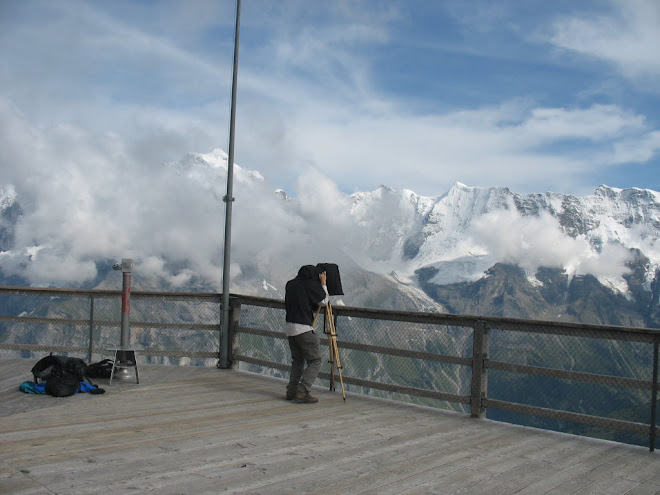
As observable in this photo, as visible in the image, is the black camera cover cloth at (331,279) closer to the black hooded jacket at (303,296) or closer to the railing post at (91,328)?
the black hooded jacket at (303,296)

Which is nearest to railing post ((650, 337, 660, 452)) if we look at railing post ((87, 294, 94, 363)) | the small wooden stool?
the small wooden stool

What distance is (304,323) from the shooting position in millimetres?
8273

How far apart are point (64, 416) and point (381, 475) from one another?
155 inches

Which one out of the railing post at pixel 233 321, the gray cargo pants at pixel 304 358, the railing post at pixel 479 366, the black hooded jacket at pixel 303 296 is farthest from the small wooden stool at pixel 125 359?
the railing post at pixel 479 366

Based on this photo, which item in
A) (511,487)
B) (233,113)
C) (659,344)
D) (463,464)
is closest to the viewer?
(511,487)

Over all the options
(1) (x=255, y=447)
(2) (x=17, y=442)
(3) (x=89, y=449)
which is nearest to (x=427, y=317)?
(1) (x=255, y=447)

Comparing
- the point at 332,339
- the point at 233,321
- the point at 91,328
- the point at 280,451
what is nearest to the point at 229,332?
the point at 233,321

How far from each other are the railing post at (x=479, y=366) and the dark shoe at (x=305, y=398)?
2.09m

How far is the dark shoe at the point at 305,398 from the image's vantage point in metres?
8.27

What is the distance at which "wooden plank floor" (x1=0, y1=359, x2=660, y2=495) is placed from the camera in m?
4.90

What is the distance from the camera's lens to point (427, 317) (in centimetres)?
840

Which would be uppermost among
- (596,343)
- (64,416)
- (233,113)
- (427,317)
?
(233,113)

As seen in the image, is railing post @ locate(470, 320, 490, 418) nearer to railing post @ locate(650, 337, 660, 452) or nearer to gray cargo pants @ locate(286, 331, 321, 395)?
railing post @ locate(650, 337, 660, 452)

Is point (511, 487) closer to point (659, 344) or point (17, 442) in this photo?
point (659, 344)
